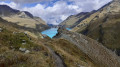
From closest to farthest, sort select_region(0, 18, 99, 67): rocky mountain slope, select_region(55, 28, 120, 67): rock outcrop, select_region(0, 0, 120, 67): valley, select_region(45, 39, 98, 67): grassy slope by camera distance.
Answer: select_region(0, 18, 99, 67): rocky mountain slope, select_region(0, 0, 120, 67): valley, select_region(45, 39, 98, 67): grassy slope, select_region(55, 28, 120, 67): rock outcrop

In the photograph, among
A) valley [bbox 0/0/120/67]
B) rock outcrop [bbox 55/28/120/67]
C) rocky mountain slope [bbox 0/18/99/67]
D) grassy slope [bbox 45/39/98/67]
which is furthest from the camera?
rock outcrop [bbox 55/28/120/67]

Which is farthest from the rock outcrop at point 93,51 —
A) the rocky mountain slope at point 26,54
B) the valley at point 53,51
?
the rocky mountain slope at point 26,54

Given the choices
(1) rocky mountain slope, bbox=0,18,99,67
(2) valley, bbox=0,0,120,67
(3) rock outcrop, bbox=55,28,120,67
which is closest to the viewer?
(1) rocky mountain slope, bbox=0,18,99,67

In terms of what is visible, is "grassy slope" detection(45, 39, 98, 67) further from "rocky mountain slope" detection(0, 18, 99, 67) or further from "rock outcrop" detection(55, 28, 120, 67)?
"rock outcrop" detection(55, 28, 120, 67)

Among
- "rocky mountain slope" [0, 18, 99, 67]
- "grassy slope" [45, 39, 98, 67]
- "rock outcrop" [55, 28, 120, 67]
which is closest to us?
"rocky mountain slope" [0, 18, 99, 67]

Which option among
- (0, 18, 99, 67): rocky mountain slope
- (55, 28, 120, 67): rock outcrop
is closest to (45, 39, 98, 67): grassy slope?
(0, 18, 99, 67): rocky mountain slope

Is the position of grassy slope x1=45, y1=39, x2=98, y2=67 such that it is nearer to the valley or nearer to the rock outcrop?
the valley

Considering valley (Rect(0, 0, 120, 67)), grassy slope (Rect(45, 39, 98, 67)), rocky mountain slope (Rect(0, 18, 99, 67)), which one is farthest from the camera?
grassy slope (Rect(45, 39, 98, 67))

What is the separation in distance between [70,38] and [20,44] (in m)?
25.8

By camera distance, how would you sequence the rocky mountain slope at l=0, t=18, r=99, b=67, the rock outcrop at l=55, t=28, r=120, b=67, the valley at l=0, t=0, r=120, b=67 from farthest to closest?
1. the rock outcrop at l=55, t=28, r=120, b=67
2. the valley at l=0, t=0, r=120, b=67
3. the rocky mountain slope at l=0, t=18, r=99, b=67

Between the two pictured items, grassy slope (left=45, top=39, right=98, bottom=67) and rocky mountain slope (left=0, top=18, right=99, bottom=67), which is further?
grassy slope (left=45, top=39, right=98, bottom=67)

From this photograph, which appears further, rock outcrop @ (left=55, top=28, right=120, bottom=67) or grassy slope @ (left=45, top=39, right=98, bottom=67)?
rock outcrop @ (left=55, top=28, right=120, bottom=67)

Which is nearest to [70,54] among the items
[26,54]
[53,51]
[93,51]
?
[53,51]

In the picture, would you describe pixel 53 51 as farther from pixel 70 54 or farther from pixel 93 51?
pixel 93 51
